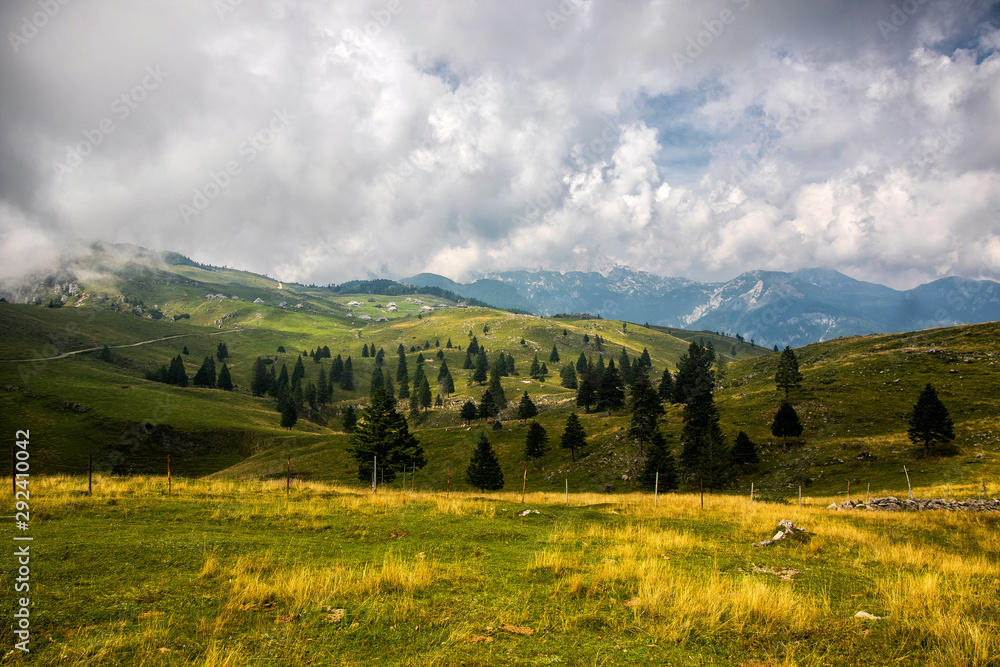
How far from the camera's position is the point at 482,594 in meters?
10.1

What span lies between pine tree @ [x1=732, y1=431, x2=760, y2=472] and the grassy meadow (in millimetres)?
49879

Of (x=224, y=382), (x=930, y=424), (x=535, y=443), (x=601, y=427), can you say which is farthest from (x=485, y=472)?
(x=224, y=382)

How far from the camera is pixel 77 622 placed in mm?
7766

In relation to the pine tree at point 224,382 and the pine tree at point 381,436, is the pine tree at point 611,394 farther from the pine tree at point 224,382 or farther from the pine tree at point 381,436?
the pine tree at point 224,382

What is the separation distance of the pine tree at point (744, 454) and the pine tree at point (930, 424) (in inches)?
726

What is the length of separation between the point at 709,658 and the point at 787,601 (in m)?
2.71

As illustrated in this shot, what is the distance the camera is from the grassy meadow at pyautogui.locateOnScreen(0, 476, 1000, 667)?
23.6ft

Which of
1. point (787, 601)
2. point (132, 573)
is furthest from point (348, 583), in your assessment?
point (787, 601)

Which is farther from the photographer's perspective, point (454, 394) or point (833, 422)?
point (454, 394)

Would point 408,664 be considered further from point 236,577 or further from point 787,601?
point 787,601

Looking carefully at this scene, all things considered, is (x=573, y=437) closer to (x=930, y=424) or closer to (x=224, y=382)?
(x=930, y=424)

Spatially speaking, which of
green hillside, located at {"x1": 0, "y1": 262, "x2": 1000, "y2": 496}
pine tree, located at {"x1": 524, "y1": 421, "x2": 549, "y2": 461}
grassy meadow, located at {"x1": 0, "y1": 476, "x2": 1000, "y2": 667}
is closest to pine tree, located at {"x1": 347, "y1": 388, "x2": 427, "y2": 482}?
green hillside, located at {"x1": 0, "y1": 262, "x2": 1000, "y2": 496}

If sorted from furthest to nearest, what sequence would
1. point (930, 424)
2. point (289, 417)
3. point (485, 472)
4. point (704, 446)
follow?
point (289, 417) < point (485, 472) < point (704, 446) < point (930, 424)

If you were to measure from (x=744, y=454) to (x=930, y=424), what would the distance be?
21540mm
